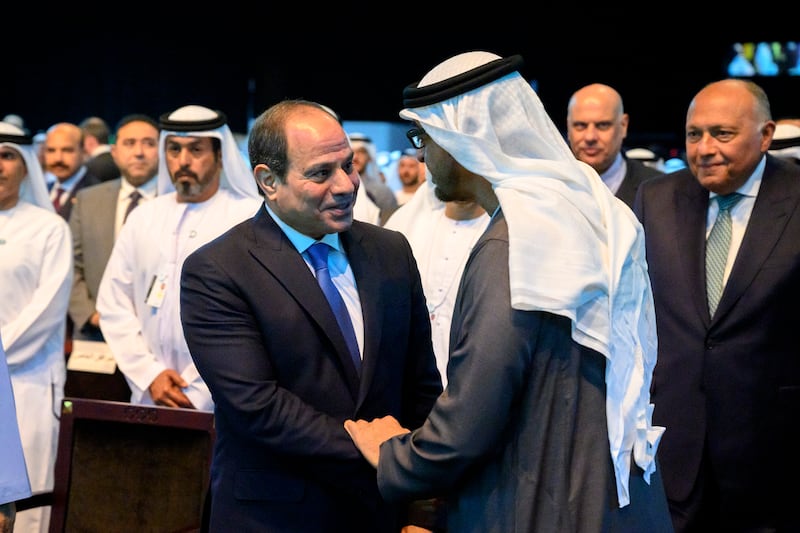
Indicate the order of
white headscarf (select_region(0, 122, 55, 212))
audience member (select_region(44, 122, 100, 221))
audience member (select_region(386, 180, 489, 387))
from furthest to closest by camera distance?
audience member (select_region(44, 122, 100, 221)) → white headscarf (select_region(0, 122, 55, 212)) → audience member (select_region(386, 180, 489, 387))

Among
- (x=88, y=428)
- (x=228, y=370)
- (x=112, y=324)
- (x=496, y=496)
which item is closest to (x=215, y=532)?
(x=228, y=370)

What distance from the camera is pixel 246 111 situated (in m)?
14.7

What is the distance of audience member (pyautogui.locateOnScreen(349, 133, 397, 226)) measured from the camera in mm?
8625

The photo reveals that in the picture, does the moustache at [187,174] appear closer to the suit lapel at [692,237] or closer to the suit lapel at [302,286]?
the suit lapel at [692,237]

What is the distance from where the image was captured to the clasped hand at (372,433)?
261cm

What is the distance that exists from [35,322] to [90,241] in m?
1.37

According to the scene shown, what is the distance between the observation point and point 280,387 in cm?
271

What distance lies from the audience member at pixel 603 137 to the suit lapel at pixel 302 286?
2745mm

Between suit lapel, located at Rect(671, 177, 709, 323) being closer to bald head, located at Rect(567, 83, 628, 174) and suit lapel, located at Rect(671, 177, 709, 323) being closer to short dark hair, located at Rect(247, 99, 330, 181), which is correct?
bald head, located at Rect(567, 83, 628, 174)

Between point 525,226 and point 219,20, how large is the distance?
40.2 feet

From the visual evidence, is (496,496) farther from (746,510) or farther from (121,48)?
(121,48)

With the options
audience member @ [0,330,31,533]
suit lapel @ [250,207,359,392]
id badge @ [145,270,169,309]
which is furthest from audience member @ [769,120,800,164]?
audience member @ [0,330,31,533]

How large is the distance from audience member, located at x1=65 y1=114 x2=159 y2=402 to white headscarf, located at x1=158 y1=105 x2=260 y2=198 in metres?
1.11

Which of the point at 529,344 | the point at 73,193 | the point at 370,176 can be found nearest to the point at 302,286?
the point at 529,344
